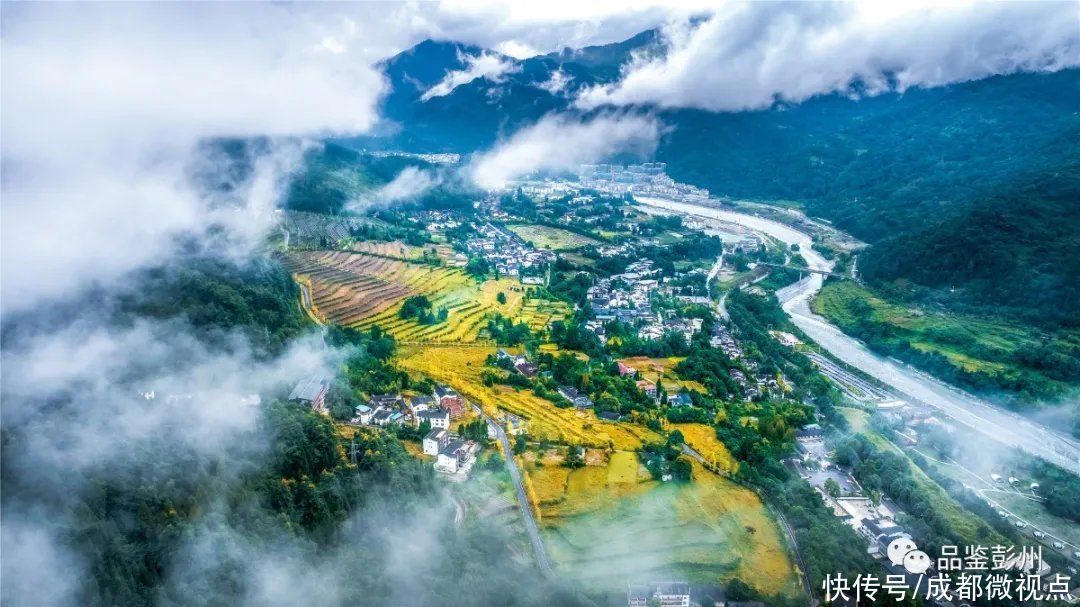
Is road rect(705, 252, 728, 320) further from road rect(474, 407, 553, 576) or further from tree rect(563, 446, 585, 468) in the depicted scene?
road rect(474, 407, 553, 576)

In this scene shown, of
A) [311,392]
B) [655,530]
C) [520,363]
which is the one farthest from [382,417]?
[655,530]

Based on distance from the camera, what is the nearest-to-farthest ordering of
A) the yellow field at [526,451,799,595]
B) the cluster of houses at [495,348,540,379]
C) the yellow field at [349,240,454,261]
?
the yellow field at [526,451,799,595] → the cluster of houses at [495,348,540,379] → the yellow field at [349,240,454,261]

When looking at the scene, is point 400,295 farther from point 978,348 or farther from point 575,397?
point 978,348

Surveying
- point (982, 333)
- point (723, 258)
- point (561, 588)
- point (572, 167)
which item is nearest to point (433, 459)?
point (561, 588)

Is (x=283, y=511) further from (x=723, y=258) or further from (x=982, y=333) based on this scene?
(x=723, y=258)

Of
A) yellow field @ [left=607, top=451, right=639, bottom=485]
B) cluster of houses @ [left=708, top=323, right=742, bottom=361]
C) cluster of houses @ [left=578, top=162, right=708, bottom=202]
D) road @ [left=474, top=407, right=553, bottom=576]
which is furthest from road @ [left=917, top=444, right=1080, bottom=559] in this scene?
cluster of houses @ [left=578, top=162, right=708, bottom=202]

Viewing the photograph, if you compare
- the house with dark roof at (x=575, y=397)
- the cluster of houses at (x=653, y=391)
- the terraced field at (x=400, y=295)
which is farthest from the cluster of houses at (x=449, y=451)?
the terraced field at (x=400, y=295)
